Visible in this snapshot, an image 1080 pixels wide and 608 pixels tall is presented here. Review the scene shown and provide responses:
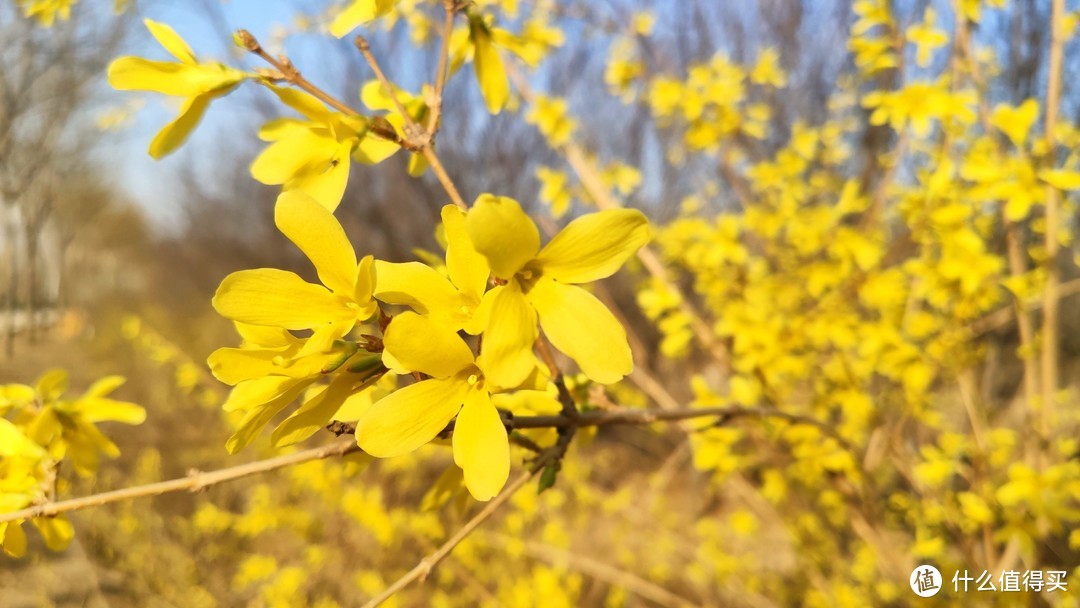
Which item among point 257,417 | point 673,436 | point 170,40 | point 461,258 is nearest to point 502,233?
point 461,258

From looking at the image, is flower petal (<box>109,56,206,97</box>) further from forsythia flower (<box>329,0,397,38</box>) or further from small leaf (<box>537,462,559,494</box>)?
small leaf (<box>537,462,559,494</box>)

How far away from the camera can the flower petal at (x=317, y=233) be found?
45 cm

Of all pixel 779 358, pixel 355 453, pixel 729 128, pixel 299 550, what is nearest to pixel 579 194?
pixel 729 128

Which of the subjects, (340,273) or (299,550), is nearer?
(340,273)

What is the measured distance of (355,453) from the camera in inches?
24.0

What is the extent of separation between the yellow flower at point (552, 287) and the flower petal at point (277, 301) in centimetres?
15

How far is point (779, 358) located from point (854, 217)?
7.27 ft

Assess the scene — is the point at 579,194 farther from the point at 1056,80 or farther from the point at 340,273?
the point at 340,273

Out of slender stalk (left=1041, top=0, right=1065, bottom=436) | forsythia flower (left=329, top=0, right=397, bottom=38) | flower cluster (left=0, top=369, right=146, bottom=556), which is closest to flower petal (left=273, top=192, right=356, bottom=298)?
forsythia flower (left=329, top=0, right=397, bottom=38)

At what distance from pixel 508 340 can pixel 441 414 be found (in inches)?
4.1

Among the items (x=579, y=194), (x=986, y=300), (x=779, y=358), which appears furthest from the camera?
(x=579, y=194)

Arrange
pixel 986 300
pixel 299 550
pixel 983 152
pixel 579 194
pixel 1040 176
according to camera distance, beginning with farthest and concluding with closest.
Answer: pixel 299 550 < pixel 579 194 < pixel 986 300 < pixel 983 152 < pixel 1040 176

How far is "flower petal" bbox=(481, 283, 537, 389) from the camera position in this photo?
1.38 feet

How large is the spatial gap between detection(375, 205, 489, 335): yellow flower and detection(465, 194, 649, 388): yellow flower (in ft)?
0.09
